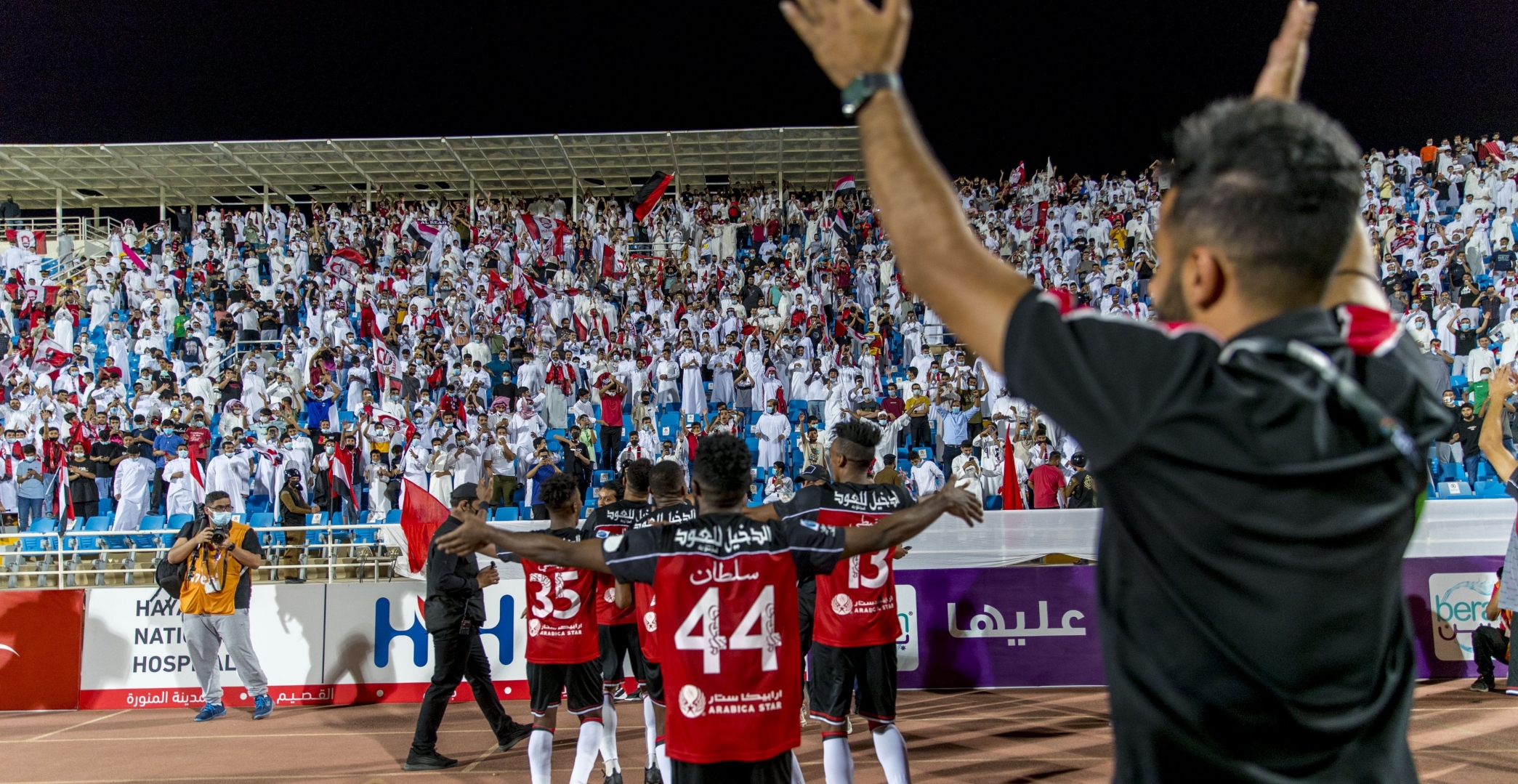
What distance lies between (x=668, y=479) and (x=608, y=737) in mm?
2320

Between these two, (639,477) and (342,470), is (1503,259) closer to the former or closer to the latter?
(639,477)

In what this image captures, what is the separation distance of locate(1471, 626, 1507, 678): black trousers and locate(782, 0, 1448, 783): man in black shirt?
36.2ft

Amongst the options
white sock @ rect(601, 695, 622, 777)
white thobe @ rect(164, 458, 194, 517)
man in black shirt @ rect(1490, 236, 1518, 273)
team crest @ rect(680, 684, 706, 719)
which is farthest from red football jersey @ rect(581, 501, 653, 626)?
man in black shirt @ rect(1490, 236, 1518, 273)

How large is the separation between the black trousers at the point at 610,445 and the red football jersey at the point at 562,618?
38.6ft

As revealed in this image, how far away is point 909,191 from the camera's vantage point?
4.77ft

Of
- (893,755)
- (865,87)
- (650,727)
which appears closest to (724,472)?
(893,755)

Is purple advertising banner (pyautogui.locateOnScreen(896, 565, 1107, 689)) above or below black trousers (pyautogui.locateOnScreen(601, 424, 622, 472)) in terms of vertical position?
below

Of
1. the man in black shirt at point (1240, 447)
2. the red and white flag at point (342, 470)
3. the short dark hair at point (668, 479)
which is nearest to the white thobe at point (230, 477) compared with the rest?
the red and white flag at point (342, 470)

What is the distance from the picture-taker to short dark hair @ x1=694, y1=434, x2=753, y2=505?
4.39 metres

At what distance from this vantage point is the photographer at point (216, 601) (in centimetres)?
1066

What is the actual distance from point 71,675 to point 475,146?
23.3 m

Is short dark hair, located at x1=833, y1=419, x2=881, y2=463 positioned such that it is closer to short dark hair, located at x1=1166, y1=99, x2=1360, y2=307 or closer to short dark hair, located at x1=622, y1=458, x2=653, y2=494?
short dark hair, located at x1=622, y1=458, x2=653, y2=494

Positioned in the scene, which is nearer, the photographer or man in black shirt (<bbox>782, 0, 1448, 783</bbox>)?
man in black shirt (<bbox>782, 0, 1448, 783</bbox>)

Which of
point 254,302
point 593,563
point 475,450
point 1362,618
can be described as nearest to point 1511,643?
point 593,563
